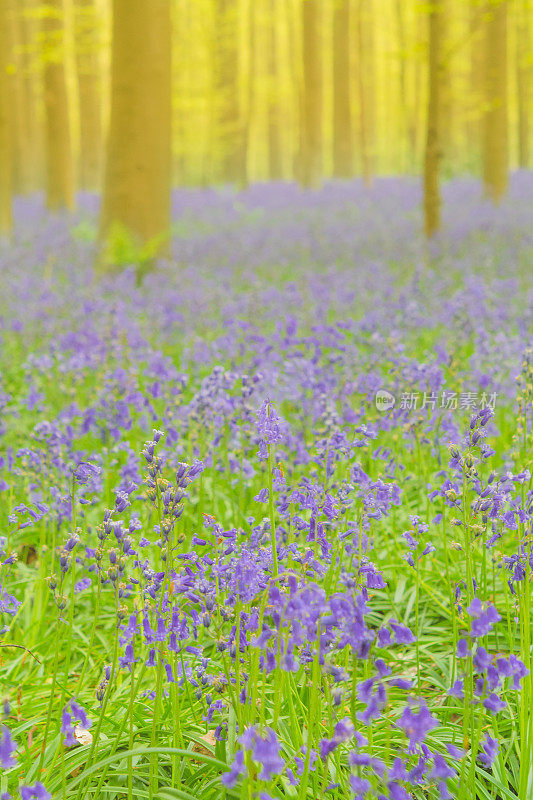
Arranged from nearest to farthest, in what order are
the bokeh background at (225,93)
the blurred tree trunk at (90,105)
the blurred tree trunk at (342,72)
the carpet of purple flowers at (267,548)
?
1. the carpet of purple flowers at (267,548)
2. the bokeh background at (225,93)
3. the blurred tree trunk at (90,105)
4. the blurred tree trunk at (342,72)

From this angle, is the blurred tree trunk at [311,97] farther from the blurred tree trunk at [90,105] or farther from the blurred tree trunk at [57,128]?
the blurred tree trunk at [57,128]

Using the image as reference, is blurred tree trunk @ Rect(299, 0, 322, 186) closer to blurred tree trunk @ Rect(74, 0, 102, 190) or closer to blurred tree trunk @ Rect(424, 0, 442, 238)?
blurred tree trunk @ Rect(74, 0, 102, 190)

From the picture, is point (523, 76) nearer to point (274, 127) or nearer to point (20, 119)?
point (274, 127)

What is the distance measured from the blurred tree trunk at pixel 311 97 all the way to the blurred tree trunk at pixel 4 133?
11.5 metres

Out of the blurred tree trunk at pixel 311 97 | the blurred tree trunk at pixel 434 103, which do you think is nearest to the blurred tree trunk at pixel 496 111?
the blurred tree trunk at pixel 434 103

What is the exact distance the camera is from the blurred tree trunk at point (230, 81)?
2394 centimetres

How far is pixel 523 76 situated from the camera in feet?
92.2

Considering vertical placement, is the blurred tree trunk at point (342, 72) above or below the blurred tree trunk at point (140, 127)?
above

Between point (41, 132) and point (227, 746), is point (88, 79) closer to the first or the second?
point (41, 132)

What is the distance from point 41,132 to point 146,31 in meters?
23.1

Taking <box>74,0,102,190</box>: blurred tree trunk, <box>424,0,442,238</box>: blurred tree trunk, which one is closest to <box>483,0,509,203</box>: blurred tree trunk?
<box>424,0,442,238</box>: blurred tree trunk

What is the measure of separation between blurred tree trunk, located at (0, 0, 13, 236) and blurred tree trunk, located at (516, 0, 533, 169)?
18.7 meters

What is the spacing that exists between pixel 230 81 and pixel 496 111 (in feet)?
40.1

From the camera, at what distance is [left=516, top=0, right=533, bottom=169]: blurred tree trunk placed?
27.6m
